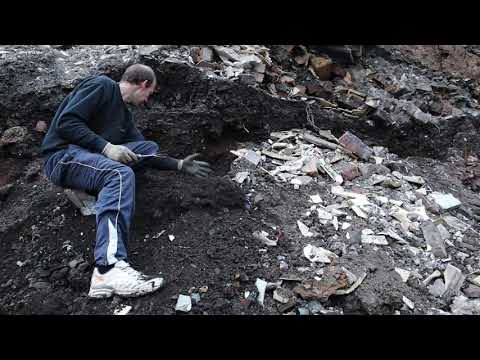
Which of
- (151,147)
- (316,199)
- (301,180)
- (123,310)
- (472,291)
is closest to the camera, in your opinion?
(123,310)

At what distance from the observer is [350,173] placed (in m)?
4.89

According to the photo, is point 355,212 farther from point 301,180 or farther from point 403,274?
point 403,274

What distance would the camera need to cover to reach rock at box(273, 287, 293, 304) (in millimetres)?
3254

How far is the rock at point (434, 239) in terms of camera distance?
13.2 ft

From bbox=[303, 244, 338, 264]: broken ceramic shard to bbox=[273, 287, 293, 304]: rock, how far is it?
0.46m

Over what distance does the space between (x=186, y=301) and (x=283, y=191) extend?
183 cm

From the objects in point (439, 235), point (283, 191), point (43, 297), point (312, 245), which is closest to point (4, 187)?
point (43, 297)

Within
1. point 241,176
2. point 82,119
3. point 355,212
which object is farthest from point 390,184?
point 82,119

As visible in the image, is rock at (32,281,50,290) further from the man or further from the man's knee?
the man's knee

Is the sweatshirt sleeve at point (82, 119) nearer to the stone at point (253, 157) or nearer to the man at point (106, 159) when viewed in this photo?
the man at point (106, 159)

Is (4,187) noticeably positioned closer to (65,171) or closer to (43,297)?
(65,171)

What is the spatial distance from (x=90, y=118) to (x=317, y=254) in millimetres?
2403

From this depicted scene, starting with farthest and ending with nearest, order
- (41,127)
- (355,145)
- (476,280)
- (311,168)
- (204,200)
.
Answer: (355,145) < (41,127) < (311,168) < (204,200) < (476,280)

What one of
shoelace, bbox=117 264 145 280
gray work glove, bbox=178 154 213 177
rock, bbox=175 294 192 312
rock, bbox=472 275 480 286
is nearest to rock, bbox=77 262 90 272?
shoelace, bbox=117 264 145 280
